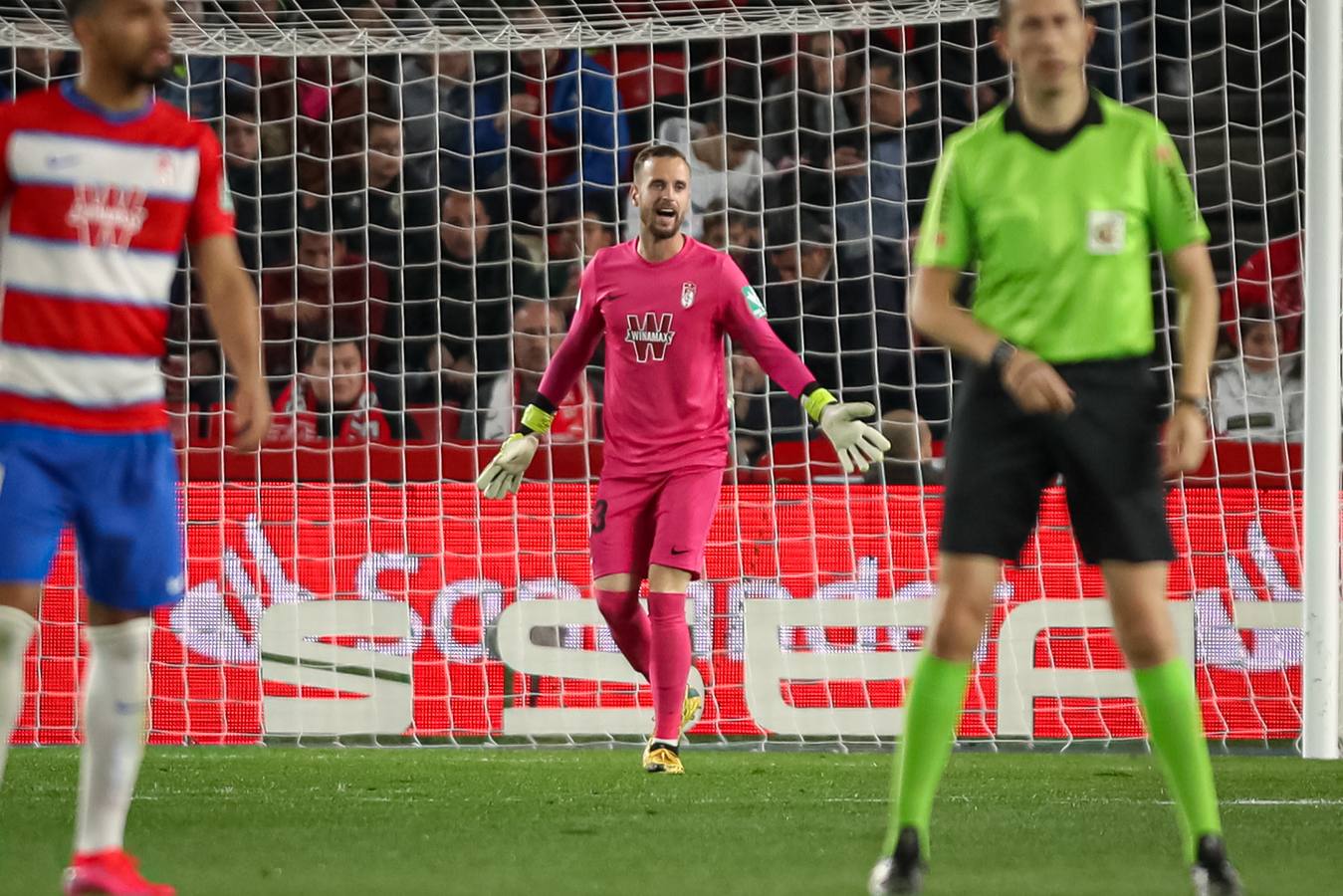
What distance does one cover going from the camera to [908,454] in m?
8.88

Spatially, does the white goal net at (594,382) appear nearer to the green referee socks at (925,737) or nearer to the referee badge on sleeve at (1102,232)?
the green referee socks at (925,737)

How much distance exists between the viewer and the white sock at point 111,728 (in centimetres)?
320

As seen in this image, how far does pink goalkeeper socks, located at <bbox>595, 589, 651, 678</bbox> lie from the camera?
6273mm

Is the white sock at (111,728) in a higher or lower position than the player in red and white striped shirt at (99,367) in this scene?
lower

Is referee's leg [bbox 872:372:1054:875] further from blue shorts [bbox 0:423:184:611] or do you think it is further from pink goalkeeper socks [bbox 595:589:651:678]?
pink goalkeeper socks [bbox 595:589:651:678]

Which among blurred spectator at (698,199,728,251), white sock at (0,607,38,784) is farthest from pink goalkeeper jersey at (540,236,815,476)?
blurred spectator at (698,199,728,251)

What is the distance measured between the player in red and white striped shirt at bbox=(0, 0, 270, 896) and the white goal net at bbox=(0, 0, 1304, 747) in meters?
4.76

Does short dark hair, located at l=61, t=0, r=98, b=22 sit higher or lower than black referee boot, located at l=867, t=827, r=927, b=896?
higher

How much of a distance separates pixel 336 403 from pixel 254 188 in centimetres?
118

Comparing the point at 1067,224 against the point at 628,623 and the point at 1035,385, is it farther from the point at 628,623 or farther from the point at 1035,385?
the point at 628,623

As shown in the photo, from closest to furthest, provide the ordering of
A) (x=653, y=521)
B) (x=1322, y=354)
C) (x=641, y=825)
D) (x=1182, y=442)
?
(x=1182, y=442) → (x=641, y=825) → (x=653, y=521) → (x=1322, y=354)

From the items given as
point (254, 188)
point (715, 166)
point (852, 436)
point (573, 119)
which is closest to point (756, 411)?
point (715, 166)

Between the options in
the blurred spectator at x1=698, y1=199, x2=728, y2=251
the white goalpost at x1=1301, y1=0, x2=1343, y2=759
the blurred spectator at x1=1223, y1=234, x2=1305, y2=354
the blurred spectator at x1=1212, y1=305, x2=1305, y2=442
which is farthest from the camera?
the blurred spectator at x1=698, y1=199, x2=728, y2=251

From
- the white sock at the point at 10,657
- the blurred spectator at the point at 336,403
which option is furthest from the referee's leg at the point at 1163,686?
the blurred spectator at the point at 336,403
